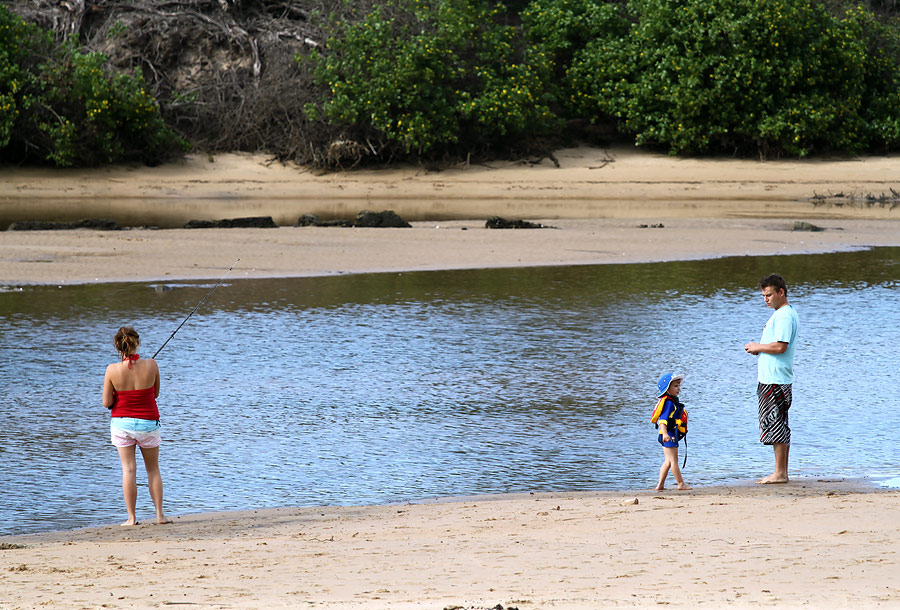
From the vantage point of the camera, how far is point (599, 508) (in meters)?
6.05

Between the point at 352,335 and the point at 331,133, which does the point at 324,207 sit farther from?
the point at 352,335

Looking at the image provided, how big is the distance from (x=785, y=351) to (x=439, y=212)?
1863 centimetres

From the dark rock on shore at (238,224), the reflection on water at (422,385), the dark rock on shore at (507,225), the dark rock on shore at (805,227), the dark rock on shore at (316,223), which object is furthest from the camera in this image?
the dark rock on shore at (805,227)

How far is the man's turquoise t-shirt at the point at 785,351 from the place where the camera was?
6.88 metres

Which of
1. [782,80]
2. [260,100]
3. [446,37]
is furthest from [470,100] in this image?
[782,80]

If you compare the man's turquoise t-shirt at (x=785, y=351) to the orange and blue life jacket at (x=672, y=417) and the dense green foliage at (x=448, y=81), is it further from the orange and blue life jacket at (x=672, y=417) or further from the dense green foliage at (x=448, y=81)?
the dense green foliage at (x=448, y=81)

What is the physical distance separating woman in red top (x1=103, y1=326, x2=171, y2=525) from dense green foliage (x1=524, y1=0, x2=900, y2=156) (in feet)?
90.2

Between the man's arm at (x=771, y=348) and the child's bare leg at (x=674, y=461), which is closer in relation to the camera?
the child's bare leg at (x=674, y=461)

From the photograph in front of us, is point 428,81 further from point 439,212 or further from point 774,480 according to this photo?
point 774,480

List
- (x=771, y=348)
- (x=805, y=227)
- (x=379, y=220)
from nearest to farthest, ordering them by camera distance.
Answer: (x=771, y=348) → (x=379, y=220) → (x=805, y=227)

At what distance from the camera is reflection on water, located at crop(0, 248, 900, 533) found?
7203mm

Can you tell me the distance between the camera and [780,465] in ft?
22.4

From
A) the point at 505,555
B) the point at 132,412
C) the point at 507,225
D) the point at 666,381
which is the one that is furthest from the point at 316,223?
the point at 505,555

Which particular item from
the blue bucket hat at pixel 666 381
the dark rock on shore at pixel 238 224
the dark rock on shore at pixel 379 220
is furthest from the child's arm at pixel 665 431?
the dark rock on shore at pixel 379 220
